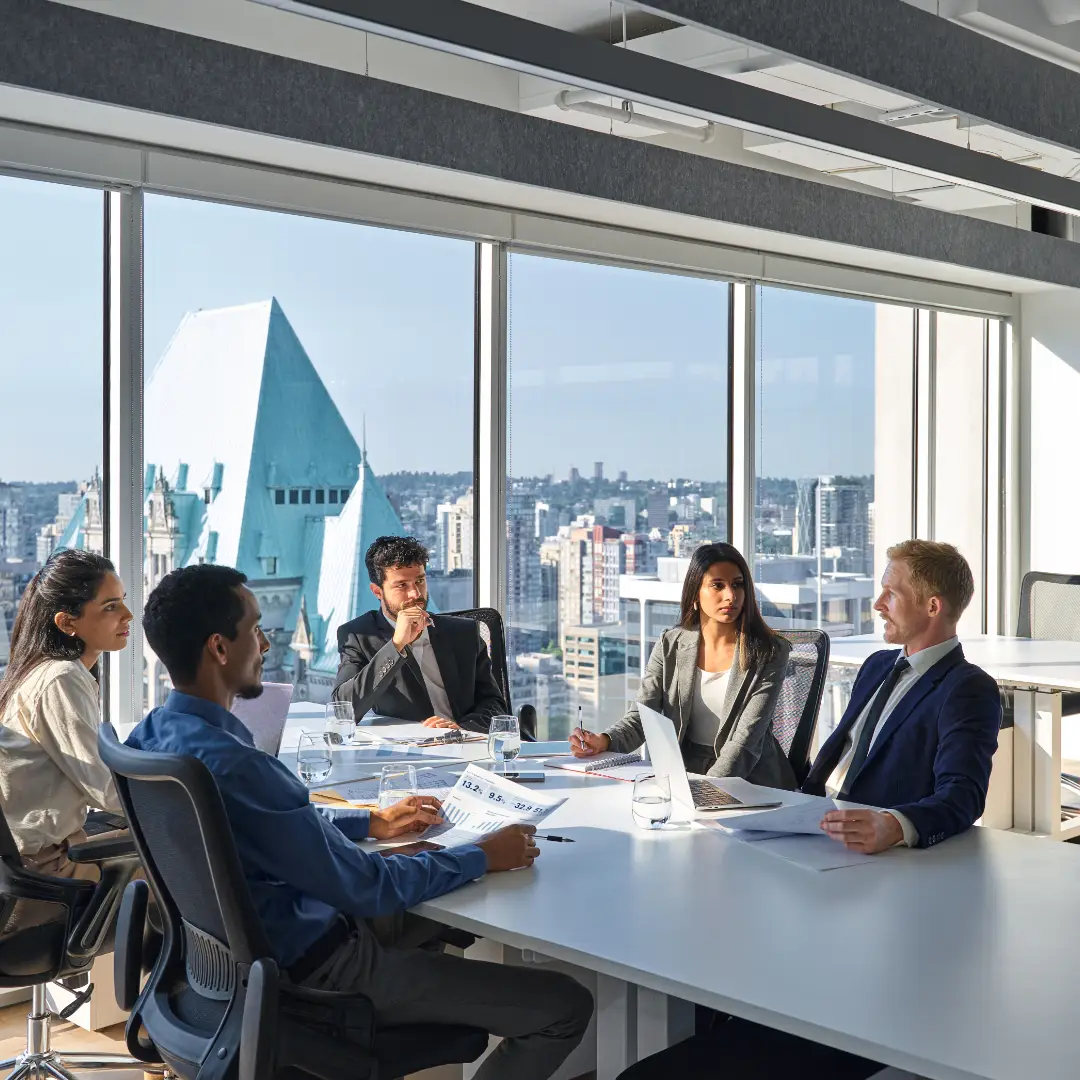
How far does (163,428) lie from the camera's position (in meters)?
4.75

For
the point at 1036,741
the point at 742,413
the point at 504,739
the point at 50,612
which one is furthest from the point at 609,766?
the point at 742,413

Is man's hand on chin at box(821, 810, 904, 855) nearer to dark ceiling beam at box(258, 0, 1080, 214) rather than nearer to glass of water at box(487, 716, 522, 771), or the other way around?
glass of water at box(487, 716, 522, 771)

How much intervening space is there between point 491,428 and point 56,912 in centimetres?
327

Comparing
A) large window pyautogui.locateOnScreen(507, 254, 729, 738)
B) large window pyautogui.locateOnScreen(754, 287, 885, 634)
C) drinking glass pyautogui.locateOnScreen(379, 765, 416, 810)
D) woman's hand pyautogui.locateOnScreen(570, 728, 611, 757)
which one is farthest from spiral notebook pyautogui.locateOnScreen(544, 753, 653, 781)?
large window pyautogui.locateOnScreen(754, 287, 885, 634)

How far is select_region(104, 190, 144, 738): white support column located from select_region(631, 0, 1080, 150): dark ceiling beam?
2.75 meters

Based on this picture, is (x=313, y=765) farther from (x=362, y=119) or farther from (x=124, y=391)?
(x=124, y=391)

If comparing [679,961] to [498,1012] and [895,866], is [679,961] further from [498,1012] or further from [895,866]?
[895,866]

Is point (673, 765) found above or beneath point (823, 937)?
above

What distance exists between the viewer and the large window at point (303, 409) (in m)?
4.79

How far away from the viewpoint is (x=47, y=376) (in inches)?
176

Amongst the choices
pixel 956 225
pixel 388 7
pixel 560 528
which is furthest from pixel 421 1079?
pixel 956 225

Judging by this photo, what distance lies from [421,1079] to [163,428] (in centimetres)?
260

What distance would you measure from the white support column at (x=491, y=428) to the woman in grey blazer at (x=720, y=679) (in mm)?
1720

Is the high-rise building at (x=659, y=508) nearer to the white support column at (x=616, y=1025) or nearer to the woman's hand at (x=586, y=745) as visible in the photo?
the woman's hand at (x=586, y=745)
